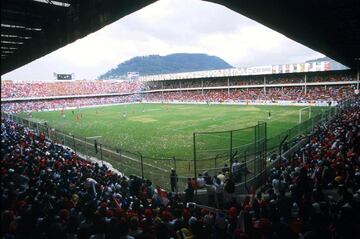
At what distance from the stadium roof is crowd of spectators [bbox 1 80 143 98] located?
208 ft

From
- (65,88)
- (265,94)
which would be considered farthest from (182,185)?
(65,88)

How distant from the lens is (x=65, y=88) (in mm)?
83562

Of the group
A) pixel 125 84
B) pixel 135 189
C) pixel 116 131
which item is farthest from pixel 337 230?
pixel 125 84

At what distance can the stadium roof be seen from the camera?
22.2 ft

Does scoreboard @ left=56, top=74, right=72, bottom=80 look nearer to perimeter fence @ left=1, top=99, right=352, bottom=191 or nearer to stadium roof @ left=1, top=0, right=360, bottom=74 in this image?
perimeter fence @ left=1, top=99, right=352, bottom=191

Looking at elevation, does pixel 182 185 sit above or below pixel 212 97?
below

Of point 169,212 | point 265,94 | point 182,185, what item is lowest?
point 182,185

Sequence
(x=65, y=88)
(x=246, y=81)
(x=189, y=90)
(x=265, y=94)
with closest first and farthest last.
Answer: (x=265, y=94)
(x=246, y=81)
(x=65, y=88)
(x=189, y=90)

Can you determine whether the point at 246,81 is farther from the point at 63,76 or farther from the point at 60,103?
the point at 63,76

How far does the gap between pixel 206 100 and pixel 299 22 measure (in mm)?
62374

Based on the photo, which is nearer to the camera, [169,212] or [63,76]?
[169,212]

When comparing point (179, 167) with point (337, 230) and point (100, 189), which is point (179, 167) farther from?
point (337, 230)

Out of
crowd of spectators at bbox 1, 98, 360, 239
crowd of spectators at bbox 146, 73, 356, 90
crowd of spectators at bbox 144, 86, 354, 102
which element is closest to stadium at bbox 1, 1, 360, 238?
crowd of spectators at bbox 1, 98, 360, 239

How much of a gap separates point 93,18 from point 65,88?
82439mm
